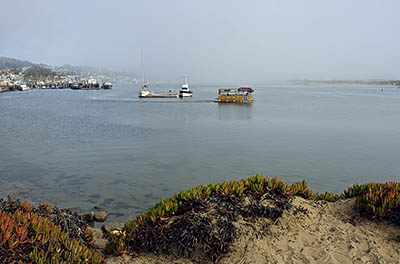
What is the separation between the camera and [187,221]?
540 cm

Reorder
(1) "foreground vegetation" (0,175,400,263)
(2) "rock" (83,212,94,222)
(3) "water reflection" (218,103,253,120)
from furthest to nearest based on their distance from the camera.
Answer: (3) "water reflection" (218,103,253,120) → (2) "rock" (83,212,94,222) → (1) "foreground vegetation" (0,175,400,263)

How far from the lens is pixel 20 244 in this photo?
3.98 m

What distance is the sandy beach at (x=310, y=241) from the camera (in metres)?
4.88

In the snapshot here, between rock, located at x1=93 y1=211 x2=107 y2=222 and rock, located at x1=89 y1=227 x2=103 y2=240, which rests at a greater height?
rock, located at x1=89 y1=227 x2=103 y2=240

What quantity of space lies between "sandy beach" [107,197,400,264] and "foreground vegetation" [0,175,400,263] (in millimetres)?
155

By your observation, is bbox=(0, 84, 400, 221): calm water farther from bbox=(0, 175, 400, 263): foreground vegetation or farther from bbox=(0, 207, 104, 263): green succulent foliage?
bbox=(0, 207, 104, 263): green succulent foliage

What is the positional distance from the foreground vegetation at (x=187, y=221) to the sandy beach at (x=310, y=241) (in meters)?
0.15

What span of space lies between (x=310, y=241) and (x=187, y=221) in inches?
90.0

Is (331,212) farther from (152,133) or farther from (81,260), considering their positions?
(152,133)

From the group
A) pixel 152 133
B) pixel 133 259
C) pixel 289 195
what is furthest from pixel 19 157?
pixel 289 195

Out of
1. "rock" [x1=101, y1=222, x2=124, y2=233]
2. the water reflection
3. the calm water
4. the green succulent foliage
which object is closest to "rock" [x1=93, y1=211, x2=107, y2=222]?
the calm water

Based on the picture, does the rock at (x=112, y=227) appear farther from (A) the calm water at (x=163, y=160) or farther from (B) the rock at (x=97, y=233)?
(A) the calm water at (x=163, y=160)

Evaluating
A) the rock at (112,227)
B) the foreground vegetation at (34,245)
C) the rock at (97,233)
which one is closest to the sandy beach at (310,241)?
the foreground vegetation at (34,245)

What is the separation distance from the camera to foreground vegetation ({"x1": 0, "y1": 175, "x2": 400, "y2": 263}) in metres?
4.28
